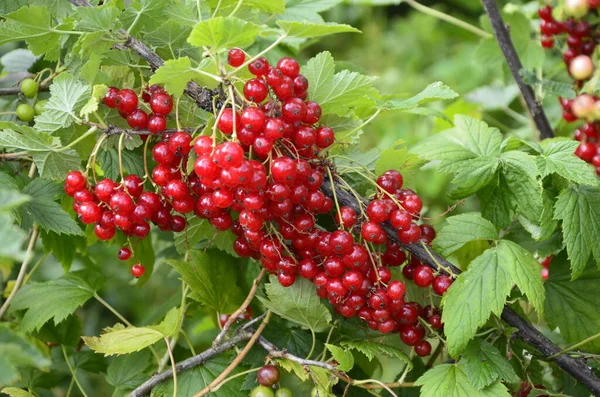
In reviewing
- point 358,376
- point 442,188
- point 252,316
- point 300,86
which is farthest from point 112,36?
point 442,188

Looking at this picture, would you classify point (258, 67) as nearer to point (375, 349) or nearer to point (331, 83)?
point (331, 83)

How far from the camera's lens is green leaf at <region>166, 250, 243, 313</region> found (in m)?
1.07

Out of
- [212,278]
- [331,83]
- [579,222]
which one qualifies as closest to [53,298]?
[212,278]

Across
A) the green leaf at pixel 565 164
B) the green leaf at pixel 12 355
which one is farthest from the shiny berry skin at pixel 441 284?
the green leaf at pixel 12 355

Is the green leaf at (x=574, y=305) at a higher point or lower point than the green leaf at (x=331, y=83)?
lower

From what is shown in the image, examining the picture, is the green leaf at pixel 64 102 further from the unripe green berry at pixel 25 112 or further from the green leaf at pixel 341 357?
the green leaf at pixel 341 357

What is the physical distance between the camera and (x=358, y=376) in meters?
1.14

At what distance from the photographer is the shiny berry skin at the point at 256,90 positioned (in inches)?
33.4

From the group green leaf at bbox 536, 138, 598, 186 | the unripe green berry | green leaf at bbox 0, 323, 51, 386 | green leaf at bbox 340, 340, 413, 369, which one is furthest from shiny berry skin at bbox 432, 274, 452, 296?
the unripe green berry

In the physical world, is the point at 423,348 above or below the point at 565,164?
below

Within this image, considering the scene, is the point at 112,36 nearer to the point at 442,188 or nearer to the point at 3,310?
the point at 3,310

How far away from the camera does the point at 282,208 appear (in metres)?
0.86

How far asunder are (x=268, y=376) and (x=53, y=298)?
45 centimetres

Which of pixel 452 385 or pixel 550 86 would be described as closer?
pixel 452 385
